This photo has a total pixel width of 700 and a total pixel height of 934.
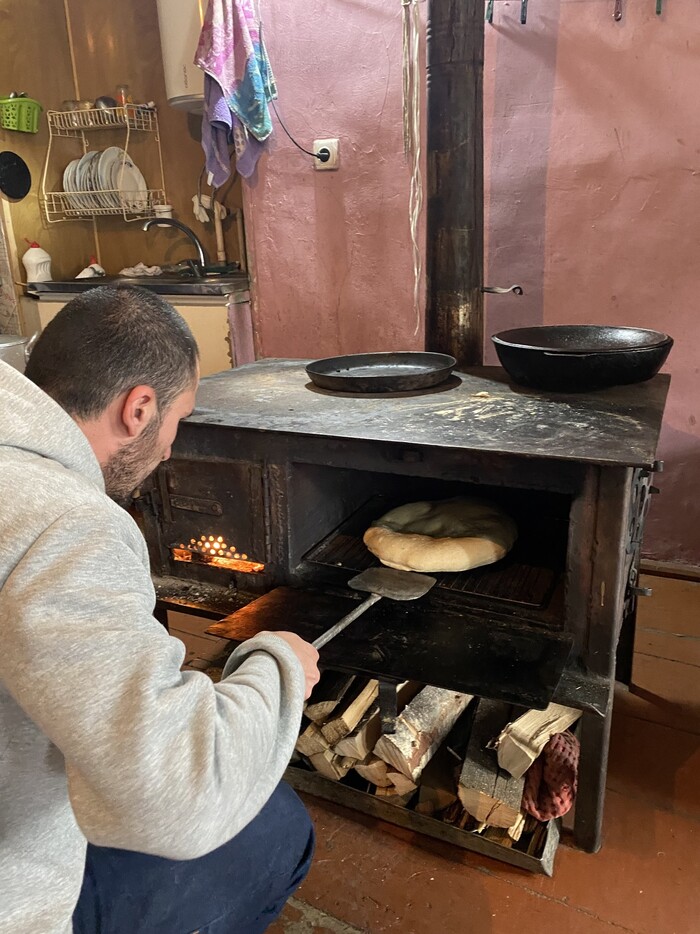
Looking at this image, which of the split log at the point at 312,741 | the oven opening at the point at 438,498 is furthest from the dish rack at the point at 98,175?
the split log at the point at 312,741

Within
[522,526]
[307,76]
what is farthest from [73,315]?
[307,76]

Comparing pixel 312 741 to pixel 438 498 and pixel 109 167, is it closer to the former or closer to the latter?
pixel 438 498

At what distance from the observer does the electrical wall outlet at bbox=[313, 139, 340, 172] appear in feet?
8.84

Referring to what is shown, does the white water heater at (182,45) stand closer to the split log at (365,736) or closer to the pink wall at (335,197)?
the pink wall at (335,197)

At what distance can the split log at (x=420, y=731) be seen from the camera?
1515 mm

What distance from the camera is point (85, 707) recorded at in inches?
26.9

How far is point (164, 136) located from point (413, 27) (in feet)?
5.45

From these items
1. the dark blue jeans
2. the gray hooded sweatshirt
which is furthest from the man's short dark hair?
the dark blue jeans

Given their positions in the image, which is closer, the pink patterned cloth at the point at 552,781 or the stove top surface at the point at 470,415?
the stove top surface at the point at 470,415

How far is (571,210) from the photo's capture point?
243 centimetres

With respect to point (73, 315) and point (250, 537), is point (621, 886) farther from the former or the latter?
point (73, 315)

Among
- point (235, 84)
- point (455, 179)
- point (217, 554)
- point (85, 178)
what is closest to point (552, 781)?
point (217, 554)

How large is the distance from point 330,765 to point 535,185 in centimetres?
194

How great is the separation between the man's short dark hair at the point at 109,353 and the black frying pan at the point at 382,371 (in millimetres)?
769
